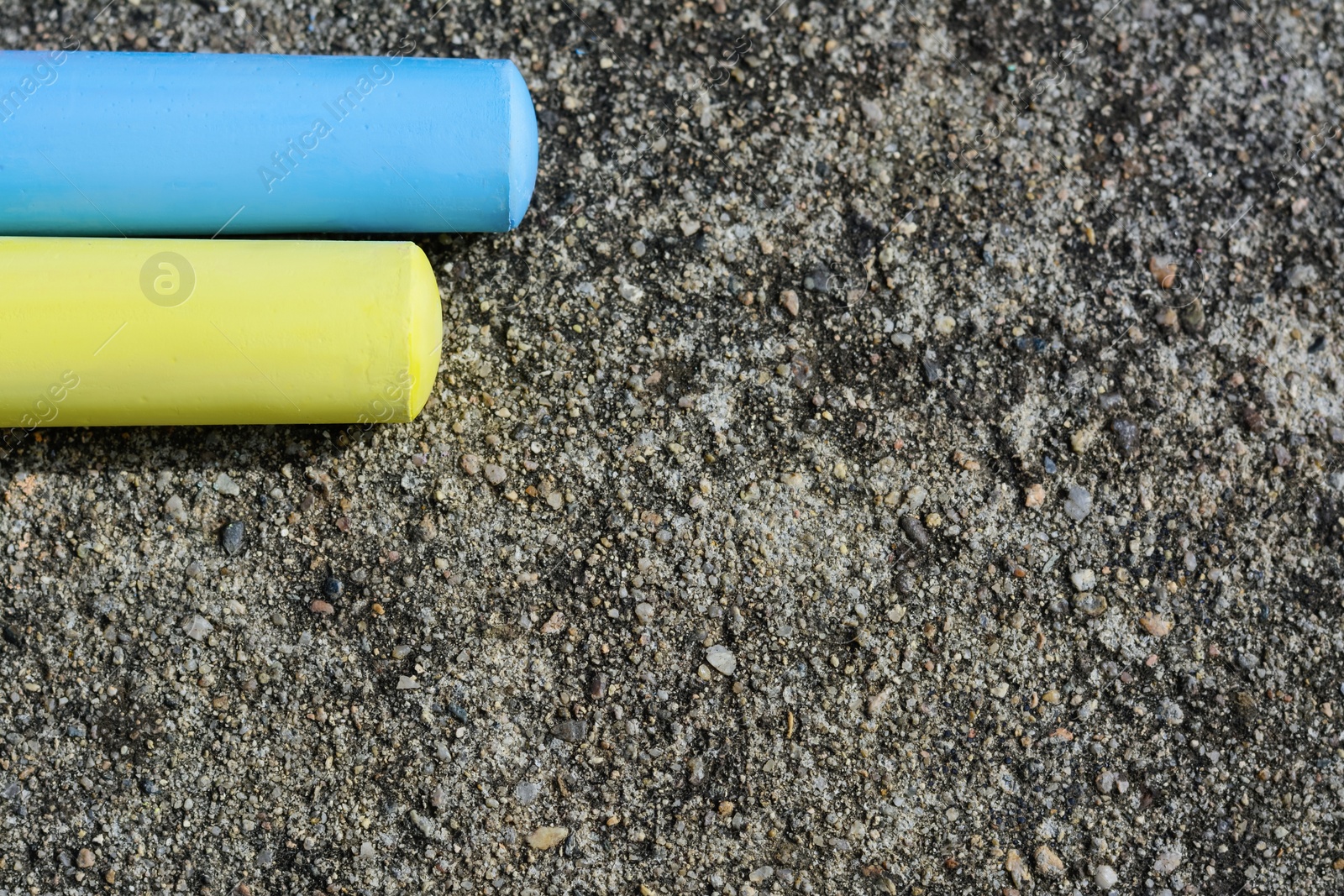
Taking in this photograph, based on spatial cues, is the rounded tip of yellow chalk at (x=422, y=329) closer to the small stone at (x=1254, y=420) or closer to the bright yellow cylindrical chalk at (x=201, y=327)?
the bright yellow cylindrical chalk at (x=201, y=327)

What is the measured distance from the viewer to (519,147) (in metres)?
1.59

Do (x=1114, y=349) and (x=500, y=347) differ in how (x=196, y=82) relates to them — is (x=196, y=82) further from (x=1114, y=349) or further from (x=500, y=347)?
(x=1114, y=349)

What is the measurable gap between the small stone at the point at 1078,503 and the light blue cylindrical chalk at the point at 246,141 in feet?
3.81

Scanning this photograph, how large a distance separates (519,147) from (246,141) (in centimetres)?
43

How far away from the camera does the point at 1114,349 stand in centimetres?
187

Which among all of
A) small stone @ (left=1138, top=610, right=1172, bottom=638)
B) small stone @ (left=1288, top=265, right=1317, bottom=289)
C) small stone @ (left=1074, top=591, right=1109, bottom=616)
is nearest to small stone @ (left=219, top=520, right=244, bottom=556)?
small stone @ (left=1074, top=591, right=1109, bottom=616)

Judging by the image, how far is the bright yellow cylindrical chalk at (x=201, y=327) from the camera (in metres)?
1.46

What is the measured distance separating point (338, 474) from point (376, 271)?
0.43 meters

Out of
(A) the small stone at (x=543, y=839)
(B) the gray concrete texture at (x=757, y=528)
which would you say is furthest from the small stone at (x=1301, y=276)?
(A) the small stone at (x=543, y=839)

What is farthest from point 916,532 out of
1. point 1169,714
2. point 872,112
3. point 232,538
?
point 232,538

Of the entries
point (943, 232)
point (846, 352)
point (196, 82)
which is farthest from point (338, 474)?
point (943, 232)

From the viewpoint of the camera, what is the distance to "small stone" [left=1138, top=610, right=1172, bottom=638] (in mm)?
1809

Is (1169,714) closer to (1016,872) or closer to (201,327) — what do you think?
(1016,872)

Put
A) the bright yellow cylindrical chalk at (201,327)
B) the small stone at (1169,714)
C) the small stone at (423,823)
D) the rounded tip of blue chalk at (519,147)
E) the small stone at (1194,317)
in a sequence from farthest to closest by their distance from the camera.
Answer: the small stone at (1194,317) → the small stone at (1169,714) → the small stone at (423,823) → the rounded tip of blue chalk at (519,147) → the bright yellow cylindrical chalk at (201,327)
